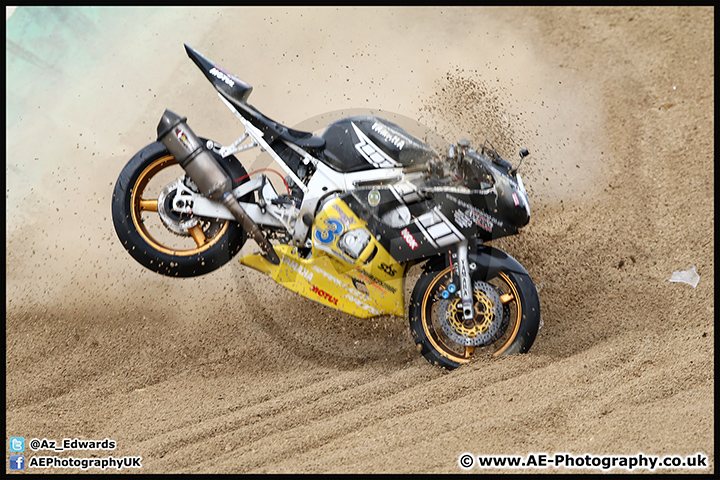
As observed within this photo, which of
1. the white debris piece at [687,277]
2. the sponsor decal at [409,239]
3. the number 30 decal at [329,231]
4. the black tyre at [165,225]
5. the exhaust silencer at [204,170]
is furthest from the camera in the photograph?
the white debris piece at [687,277]

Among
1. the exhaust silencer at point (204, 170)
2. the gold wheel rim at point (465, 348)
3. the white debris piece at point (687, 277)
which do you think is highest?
the exhaust silencer at point (204, 170)

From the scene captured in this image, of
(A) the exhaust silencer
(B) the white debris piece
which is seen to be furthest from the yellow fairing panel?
(B) the white debris piece

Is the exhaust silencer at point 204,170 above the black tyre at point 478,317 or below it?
above

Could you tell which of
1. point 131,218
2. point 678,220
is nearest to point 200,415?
point 131,218

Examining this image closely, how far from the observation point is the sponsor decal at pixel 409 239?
13.9 feet

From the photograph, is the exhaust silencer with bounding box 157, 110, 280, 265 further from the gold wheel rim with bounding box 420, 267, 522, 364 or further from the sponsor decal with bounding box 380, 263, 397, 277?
the gold wheel rim with bounding box 420, 267, 522, 364

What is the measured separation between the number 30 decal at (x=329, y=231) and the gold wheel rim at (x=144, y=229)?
69 cm

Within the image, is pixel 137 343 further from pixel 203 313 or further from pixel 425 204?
pixel 425 204

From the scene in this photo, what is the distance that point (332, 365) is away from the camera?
491 centimetres

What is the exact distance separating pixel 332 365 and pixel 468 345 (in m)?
1.18

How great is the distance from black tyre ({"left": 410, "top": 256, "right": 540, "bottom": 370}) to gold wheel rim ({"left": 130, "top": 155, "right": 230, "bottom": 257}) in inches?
59.1

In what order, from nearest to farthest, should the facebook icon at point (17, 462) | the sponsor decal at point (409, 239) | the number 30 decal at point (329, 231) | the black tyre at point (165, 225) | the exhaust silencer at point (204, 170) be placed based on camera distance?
the facebook icon at point (17, 462), the sponsor decal at point (409, 239), the number 30 decal at point (329, 231), the exhaust silencer at point (204, 170), the black tyre at point (165, 225)

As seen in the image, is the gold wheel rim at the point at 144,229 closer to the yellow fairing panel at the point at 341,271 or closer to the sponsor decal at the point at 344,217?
the yellow fairing panel at the point at 341,271

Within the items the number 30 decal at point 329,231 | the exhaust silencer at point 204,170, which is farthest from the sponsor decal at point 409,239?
the exhaust silencer at point 204,170
